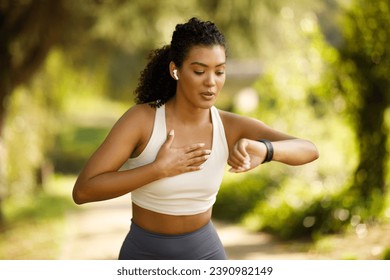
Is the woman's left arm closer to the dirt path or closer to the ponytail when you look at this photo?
the ponytail

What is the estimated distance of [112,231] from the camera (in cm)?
892

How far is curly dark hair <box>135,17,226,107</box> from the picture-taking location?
2.36m

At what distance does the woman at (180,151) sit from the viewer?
7.57 feet

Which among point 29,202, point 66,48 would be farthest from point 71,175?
point 66,48

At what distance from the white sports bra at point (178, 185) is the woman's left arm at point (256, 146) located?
7cm

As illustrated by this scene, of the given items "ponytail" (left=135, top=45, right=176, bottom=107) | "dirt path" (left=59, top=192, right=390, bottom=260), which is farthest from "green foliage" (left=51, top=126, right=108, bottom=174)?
"ponytail" (left=135, top=45, right=176, bottom=107)

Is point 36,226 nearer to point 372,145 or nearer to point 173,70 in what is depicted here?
point 372,145

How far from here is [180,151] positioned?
7.64 ft

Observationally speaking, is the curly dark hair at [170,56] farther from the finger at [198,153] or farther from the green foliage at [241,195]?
the green foliage at [241,195]

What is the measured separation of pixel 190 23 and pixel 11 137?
8.70 meters

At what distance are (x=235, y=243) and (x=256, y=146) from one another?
5.14m

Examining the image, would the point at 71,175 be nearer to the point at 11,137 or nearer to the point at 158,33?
the point at 11,137

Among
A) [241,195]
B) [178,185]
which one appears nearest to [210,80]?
[178,185]

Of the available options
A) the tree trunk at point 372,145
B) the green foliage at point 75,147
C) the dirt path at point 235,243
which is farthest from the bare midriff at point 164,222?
the green foliage at point 75,147
